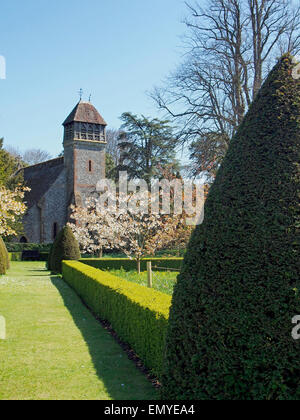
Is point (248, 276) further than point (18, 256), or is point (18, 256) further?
point (18, 256)

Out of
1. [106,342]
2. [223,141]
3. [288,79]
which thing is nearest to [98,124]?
[223,141]

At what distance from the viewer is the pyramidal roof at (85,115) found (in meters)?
41.7

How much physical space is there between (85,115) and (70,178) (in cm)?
614

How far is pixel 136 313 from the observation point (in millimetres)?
6594

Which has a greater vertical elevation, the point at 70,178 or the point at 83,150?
the point at 83,150

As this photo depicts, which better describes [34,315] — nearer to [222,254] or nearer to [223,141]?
[222,254]

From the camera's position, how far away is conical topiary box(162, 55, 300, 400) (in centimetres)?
316

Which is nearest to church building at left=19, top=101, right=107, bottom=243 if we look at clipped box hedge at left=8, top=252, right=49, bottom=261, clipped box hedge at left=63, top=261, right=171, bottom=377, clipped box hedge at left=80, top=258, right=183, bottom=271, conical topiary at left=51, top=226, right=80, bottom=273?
clipped box hedge at left=8, top=252, right=49, bottom=261

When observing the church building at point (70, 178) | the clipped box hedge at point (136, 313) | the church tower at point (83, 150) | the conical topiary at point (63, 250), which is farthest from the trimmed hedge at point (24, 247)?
the clipped box hedge at point (136, 313)

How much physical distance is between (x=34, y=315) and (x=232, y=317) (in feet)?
25.5

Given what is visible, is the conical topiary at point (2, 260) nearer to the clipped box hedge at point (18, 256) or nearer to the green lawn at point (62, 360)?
the green lawn at point (62, 360)

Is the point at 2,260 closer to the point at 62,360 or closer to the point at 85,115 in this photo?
the point at 62,360

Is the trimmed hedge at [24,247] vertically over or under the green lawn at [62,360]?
over

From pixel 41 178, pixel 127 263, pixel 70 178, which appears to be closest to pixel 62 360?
pixel 127 263
